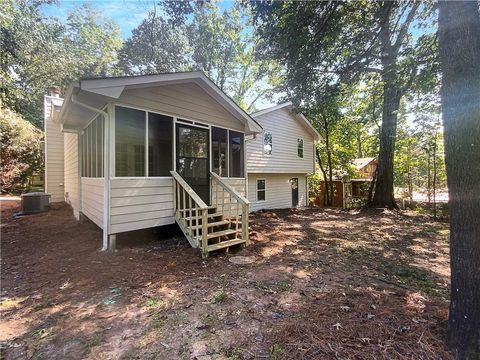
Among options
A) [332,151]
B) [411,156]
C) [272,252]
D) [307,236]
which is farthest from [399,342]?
[411,156]

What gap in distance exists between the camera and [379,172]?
13664mm

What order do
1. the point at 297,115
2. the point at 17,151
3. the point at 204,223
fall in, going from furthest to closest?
1. the point at 17,151
2. the point at 297,115
3. the point at 204,223

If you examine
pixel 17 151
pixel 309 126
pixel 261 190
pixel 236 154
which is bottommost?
pixel 261 190

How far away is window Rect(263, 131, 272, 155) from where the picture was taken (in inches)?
525

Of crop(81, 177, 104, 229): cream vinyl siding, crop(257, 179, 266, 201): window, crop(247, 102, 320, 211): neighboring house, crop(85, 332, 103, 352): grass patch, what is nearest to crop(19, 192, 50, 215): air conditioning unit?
crop(81, 177, 104, 229): cream vinyl siding

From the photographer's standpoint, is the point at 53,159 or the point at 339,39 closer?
the point at 339,39

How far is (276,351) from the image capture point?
93.5 inches

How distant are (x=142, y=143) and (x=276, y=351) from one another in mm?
4791

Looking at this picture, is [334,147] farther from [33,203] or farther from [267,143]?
[33,203]

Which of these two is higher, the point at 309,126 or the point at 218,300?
the point at 309,126

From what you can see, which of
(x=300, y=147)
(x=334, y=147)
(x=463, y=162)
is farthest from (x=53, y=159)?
(x=334, y=147)

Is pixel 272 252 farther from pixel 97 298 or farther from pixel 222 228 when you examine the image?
pixel 97 298

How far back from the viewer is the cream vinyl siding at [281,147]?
12844 millimetres

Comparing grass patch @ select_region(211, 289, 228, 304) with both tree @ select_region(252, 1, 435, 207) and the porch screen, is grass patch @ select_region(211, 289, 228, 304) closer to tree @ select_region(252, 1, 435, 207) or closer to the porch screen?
the porch screen
